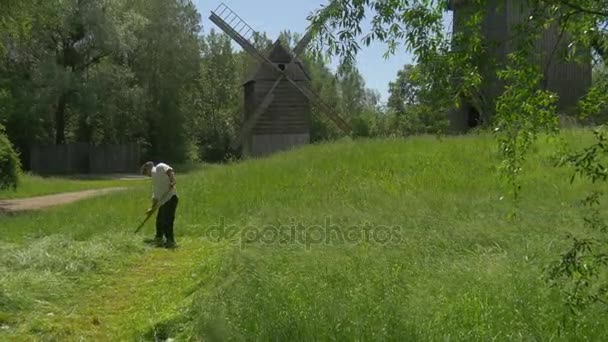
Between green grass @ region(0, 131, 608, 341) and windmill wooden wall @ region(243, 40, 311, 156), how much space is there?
20.2 m

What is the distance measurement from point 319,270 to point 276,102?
28633 mm

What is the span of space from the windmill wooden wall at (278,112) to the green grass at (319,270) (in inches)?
794

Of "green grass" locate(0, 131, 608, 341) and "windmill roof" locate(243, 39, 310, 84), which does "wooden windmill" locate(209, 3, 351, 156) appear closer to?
"windmill roof" locate(243, 39, 310, 84)

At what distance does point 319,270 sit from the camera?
6.58 m

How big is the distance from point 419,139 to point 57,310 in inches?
596

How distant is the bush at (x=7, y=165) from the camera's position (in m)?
20.7

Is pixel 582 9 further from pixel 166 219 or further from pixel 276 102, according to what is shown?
pixel 276 102

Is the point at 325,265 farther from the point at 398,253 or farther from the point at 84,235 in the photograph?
the point at 84,235

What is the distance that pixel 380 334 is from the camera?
16.1 feet

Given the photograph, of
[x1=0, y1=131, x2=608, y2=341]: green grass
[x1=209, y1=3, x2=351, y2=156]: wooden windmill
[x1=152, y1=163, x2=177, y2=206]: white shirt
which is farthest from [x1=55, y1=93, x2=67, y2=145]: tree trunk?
[x1=152, y1=163, x2=177, y2=206]: white shirt

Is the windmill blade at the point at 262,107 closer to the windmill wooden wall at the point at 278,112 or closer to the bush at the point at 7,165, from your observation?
the windmill wooden wall at the point at 278,112

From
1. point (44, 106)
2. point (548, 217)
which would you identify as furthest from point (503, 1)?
point (44, 106)

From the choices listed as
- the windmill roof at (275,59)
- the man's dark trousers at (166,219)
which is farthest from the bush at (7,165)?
the windmill roof at (275,59)

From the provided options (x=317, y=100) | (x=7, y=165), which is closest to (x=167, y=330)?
(x=7, y=165)
